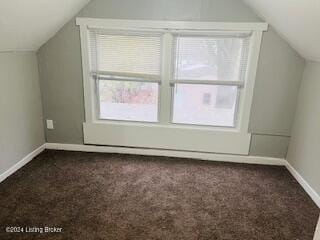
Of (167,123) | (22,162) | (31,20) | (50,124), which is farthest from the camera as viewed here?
(50,124)

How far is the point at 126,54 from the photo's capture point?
2.69m

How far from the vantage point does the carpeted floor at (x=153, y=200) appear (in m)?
1.77

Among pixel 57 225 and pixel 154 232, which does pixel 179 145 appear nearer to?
pixel 154 232

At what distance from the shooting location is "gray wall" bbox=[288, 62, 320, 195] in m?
2.21

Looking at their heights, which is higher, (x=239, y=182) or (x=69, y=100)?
(x=69, y=100)

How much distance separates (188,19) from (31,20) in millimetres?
1513

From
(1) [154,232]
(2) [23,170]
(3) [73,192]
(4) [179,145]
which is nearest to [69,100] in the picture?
(2) [23,170]

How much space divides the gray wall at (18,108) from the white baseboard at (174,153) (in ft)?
1.39

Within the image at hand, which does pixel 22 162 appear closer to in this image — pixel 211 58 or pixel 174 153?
pixel 174 153

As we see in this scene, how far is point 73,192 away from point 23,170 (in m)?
0.78

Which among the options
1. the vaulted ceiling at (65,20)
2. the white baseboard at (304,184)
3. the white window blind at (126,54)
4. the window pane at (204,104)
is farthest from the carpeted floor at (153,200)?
the vaulted ceiling at (65,20)

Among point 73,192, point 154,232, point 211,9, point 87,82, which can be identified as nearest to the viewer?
point 154,232

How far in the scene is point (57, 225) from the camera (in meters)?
1.78

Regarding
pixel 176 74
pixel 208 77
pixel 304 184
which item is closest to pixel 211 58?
pixel 208 77
